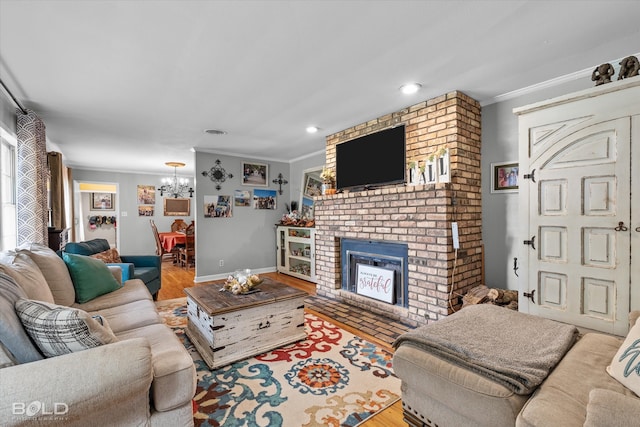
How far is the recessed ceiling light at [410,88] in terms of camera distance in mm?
2615

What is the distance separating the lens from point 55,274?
214 centimetres

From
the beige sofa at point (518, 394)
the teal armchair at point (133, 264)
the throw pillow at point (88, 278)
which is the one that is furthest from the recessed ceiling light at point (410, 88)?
the teal armchair at point (133, 264)

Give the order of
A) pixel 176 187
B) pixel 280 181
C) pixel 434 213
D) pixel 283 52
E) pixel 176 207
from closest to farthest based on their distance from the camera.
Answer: pixel 283 52 → pixel 434 213 → pixel 280 181 → pixel 176 187 → pixel 176 207

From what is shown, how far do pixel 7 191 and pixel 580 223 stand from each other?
540 centimetres

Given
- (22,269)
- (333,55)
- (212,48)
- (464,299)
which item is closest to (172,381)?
(22,269)

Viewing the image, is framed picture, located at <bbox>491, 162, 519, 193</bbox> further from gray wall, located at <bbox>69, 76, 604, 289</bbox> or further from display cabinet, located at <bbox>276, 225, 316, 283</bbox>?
display cabinet, located at <bbox>276, 225, 316, 283</bbox>

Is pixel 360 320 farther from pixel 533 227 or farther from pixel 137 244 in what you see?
pixel 137 244

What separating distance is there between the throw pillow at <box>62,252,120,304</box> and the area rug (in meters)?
0.88

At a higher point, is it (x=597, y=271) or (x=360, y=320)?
(x=597, y=271)

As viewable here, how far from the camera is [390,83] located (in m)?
2.58

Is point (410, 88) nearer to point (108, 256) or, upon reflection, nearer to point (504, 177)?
point (504, 177)

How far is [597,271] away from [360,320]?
78.4 inches

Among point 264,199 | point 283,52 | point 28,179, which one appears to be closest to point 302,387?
point 283,52

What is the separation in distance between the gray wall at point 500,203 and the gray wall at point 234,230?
12.9 feet
